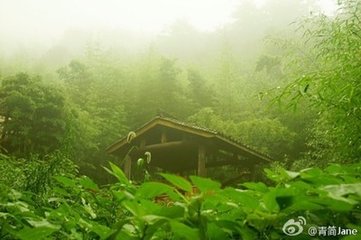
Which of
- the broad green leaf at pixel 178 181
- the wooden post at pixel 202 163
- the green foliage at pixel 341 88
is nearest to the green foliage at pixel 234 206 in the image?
the broad green leaf at pixel 178 181

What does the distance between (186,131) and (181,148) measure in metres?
1.50

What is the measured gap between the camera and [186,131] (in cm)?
834

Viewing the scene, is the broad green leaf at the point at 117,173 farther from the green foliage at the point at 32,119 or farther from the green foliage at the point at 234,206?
the green foliage at the point at 32,119

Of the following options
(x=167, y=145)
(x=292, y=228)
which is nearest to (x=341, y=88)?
(x=292, y=228)

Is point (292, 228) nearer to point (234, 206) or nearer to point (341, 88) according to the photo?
point (234, 206)

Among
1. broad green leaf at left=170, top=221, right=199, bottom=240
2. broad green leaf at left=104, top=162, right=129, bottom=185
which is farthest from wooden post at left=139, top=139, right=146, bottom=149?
broad green leaf at left=170, top=221, right=199, bottom=240

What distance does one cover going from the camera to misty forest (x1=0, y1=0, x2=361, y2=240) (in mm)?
549

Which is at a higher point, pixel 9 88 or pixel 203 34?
pixel 203 34

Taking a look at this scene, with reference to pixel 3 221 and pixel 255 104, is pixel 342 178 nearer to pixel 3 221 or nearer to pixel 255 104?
pixel 3 221

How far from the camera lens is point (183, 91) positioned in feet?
59.4

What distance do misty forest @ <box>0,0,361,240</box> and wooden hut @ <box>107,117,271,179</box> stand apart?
0.04 metres

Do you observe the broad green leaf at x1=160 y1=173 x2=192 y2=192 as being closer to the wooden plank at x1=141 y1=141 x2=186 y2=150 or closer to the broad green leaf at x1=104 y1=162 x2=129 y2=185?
the broad green leaf at x1=104 y1=162 x2=129 y2=185

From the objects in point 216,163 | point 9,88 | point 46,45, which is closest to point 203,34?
point 46,45

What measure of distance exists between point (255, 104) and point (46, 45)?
20698mm
